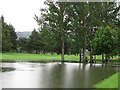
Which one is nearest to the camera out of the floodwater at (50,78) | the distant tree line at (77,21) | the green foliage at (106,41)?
the floodwater at (50,78)

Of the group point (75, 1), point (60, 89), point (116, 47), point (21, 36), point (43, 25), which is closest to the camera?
point (60, 89)

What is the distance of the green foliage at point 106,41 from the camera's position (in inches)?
1379

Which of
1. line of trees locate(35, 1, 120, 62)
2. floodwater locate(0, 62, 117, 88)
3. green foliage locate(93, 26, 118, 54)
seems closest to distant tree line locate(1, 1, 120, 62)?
line of trees locate(35, 1, 120, 62)

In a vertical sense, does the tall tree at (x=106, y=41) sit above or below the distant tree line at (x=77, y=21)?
below

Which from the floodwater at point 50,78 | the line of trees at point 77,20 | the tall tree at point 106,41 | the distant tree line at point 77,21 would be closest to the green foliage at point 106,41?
the tall tree at point 106,41

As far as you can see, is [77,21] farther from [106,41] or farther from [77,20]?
[106,41]

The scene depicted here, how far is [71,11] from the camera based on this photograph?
40656 millimetres

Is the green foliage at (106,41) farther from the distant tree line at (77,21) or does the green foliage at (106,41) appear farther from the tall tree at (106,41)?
the distant tree line at (77,21)

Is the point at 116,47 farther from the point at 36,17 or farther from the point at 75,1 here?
the point at 36,17

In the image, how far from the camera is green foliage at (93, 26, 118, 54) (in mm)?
35031

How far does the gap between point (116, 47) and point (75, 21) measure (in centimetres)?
773

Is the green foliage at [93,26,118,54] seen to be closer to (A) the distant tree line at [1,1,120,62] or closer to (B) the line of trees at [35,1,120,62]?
(A) the distant tree line at [1,1,120,62]

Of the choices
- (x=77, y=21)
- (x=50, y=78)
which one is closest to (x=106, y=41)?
(x=77, y=21)

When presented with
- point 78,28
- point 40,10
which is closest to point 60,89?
point 78,28
